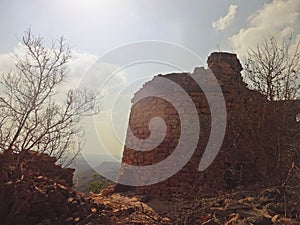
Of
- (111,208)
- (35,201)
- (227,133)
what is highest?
(227,133)

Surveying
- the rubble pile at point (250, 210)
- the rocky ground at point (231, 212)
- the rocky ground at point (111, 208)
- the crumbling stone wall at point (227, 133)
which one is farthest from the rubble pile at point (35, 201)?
the crumbling stone wall at point (227, 133)

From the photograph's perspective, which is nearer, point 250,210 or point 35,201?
point 250,210

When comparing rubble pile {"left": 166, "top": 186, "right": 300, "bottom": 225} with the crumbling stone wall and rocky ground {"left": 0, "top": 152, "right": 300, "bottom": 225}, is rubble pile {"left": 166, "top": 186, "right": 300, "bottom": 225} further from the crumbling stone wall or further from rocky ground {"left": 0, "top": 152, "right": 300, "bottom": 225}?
the crumbling stone wall

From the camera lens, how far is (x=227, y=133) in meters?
8.48

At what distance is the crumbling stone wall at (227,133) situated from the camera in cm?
701

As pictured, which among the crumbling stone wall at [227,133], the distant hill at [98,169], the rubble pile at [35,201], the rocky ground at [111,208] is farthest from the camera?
the distant hill at [98,169]

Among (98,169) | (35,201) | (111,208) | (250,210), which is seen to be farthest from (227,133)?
(98,169)

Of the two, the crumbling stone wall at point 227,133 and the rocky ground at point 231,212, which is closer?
the rocky ground at point 231,212

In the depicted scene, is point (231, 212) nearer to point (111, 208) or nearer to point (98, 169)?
point (111, 208)

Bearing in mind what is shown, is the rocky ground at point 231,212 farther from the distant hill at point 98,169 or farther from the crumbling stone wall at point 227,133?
the distant hill at point 98,169

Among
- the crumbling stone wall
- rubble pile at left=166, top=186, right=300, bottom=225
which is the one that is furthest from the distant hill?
rubble pile at left=166, top=186, right=300, bottom=225

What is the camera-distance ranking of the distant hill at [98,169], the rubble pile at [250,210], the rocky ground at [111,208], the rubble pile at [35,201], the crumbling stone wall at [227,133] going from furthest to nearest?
the distant hill at [98,169] < the crumbling stone wall at [227,133] < the rubble pile at [35,201] < the rocky ground at [111,208] < the rubble pile at [250,210]

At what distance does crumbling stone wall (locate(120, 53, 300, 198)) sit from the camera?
7011 mm

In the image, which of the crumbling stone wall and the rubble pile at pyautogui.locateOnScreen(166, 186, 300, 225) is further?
the crumbling stone wall
